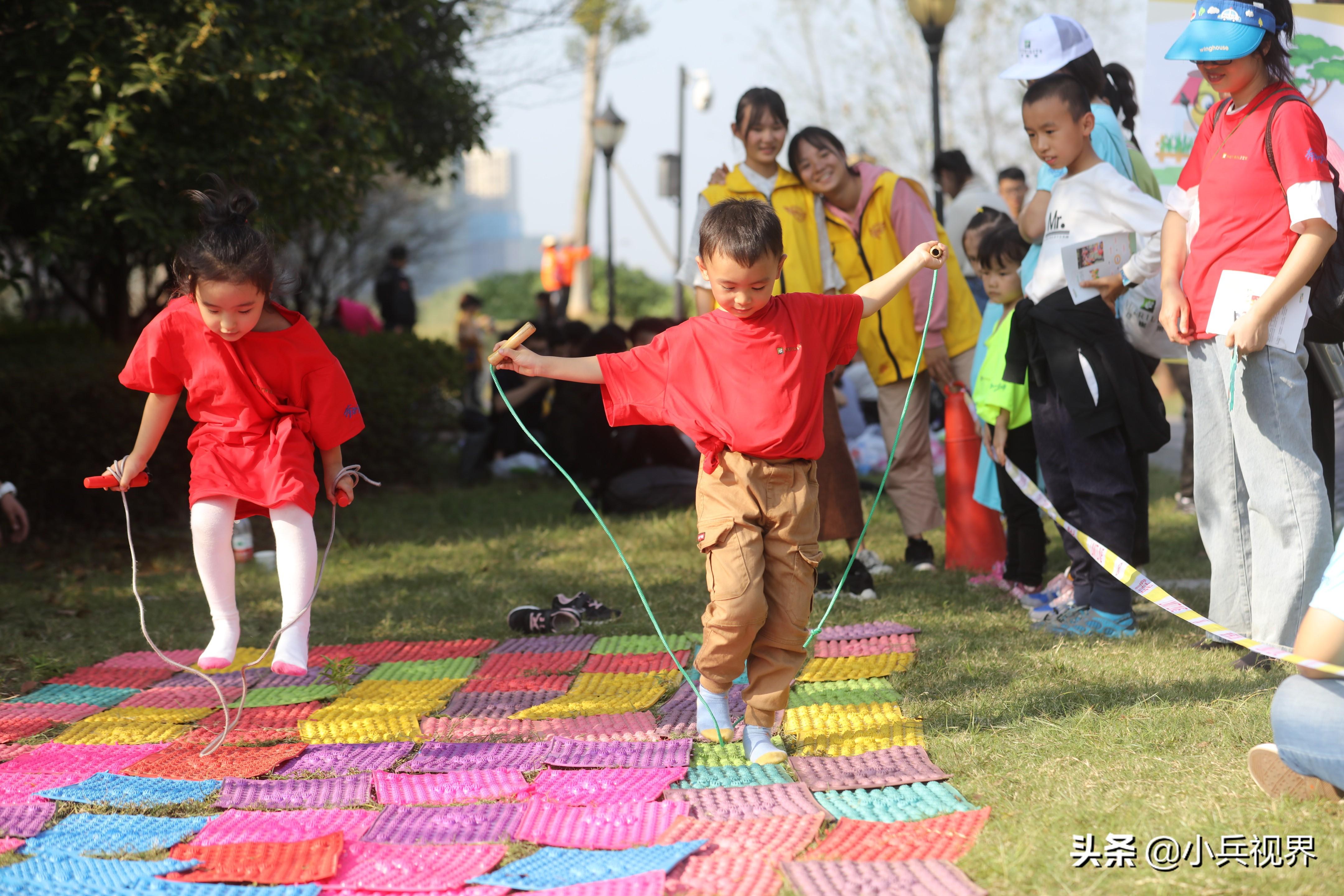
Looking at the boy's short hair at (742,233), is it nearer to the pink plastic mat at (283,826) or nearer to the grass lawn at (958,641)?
the grass lawn at (958,641)

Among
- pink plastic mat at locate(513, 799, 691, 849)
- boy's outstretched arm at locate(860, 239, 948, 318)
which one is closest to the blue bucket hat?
boy's outstretched arm at locate(860, 239, 948, 318)

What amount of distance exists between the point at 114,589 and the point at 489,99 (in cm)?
641

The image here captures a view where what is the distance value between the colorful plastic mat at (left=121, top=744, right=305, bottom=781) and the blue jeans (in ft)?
8.23

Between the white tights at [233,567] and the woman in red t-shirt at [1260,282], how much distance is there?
2740mm

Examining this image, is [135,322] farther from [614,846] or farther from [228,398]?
[614,846]

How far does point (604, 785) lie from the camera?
3.02 metres

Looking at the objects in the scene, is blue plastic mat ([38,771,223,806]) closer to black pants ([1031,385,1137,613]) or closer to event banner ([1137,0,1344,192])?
black pants ([1031,385,1137,613])

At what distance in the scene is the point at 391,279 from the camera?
16125 millimetres

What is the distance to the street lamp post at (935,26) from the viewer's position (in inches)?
366

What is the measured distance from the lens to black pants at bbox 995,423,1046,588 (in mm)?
5109

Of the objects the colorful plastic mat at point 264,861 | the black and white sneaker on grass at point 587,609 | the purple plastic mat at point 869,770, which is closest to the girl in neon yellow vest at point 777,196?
the black and white sneaker on grass at point 587,609

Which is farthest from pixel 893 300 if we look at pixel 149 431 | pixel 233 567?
pixel 149 431

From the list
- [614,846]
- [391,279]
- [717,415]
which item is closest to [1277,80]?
[717,415]

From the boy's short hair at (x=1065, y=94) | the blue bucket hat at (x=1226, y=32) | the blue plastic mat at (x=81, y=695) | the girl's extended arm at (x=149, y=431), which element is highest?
the blue bucket hat at (x=1226, y=32)
